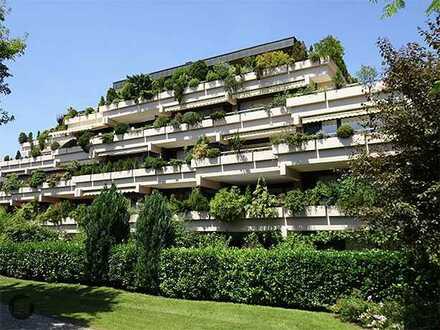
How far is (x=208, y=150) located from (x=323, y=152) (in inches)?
349

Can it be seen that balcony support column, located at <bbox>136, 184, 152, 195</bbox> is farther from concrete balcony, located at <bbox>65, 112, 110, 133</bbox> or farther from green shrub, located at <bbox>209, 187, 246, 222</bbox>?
concrete balcony, located at <bbox>65, 112, 110, 133</bbox>

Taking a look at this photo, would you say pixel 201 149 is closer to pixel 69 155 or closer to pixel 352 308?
pixel 352 308

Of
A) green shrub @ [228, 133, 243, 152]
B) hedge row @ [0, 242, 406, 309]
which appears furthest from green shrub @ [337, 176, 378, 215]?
green shrub @ [228, 133, 243, 152]

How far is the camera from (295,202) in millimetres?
25953

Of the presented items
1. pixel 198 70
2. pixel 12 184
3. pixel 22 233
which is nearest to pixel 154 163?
pixel 198 70

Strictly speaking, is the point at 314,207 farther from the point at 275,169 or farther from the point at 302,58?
the point at 302,58

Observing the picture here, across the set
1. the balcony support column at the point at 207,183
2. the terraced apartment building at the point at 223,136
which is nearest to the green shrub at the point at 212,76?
the terraced apartment building at the point at 223,136

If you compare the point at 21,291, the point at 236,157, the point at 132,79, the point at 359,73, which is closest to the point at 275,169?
the point at 236,157

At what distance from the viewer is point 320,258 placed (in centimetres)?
1817

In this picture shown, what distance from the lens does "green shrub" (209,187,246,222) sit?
2773 centimetres

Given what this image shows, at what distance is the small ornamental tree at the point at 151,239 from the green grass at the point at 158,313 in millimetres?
851

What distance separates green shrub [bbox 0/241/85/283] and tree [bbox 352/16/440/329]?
18776mm

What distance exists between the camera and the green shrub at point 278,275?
16734 millimetres

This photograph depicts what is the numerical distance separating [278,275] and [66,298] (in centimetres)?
1052
